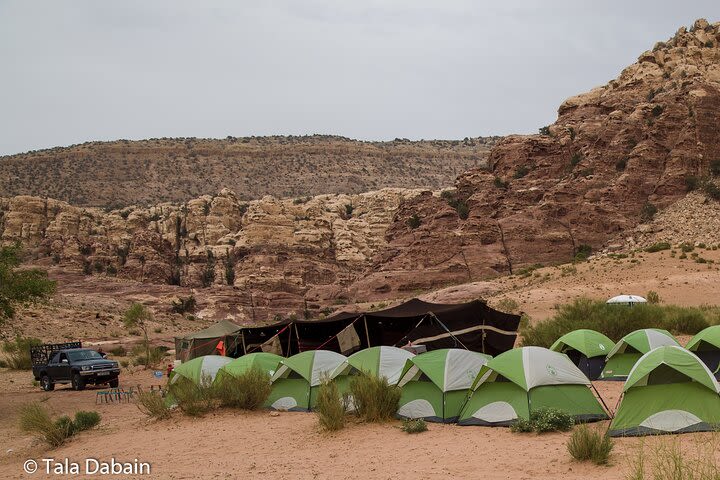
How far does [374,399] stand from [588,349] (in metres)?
7.66

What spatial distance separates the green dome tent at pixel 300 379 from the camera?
1527 cm

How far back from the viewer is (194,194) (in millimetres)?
104500

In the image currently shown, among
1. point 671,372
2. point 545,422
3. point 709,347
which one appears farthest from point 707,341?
point 545,422

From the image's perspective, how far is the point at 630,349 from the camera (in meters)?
17.6

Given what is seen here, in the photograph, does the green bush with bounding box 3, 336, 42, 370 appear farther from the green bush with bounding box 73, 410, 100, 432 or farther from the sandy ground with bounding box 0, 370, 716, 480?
the green bush with bounding box 73, 410, 100, 432

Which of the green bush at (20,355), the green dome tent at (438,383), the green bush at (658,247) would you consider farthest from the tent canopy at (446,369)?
the green bush at (658,247)

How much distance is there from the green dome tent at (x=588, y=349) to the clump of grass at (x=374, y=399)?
6590 millimetres

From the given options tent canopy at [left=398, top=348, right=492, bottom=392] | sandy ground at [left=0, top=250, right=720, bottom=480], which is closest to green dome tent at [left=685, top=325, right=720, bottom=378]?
sandy ground at [left=0, top=250, right=720, bottom=480]

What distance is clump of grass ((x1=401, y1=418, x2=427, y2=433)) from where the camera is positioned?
480 inches

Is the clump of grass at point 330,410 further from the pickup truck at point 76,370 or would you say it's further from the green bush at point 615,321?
the pickup truck at point 76,370

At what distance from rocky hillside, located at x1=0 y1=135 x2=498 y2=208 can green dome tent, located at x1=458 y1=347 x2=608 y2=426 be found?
3421 inches

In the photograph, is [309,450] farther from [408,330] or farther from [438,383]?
[408,330]

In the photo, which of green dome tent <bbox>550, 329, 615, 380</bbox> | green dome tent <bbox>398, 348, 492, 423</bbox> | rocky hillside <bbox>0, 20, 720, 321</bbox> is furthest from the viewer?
rocky hillside <bbox>0, 20, 720, 321</bbox>

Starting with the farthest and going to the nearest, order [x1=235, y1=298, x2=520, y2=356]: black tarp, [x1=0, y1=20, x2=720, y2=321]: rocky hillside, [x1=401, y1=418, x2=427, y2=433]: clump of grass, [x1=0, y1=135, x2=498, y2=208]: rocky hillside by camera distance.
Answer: [x1=0, y1=135, x2=498, y2=208]: rocky hillside
[x1=0, y1=20, x2=720, y2=321]: rocky hillside
[x1=235, y1=298, x2=520, y2=356]: black tarp
[x1=401, y1=418, x2=427, y2=433]: clump of grass
